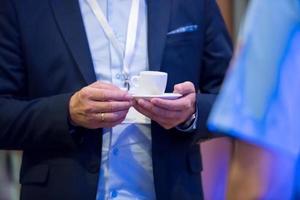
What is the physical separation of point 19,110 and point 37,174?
0.16 m

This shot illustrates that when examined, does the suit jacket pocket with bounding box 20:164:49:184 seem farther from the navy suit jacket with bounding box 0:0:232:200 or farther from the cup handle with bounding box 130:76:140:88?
the cup handle with bounding box 130:76:140:88

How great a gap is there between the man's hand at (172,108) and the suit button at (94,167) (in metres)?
0.19

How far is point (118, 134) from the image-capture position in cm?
160

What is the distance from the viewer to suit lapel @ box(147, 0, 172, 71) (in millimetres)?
1608

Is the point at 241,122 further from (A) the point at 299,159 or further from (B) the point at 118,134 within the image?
(B) the point at 118,134

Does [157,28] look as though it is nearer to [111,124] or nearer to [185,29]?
[185,29]

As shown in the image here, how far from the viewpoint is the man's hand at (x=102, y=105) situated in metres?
1.46

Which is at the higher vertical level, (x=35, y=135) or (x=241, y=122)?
(x=241, y=122)

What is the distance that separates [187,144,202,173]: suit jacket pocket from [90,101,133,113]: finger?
278 millimetres

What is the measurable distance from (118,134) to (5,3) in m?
0.44

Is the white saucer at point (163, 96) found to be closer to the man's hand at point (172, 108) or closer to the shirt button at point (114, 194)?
the man's hand at point (172, 108)

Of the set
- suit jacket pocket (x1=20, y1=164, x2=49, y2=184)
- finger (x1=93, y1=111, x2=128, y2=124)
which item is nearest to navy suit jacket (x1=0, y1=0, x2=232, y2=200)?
suit jacket pocket (x1=20, y1=164, x2=49, y2=184)

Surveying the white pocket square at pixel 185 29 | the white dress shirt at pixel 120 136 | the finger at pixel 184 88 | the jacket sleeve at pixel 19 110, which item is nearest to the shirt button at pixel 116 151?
the white dress shirt at pixel 120 136

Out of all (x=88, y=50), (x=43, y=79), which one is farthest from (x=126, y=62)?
(x=43, y=79)
